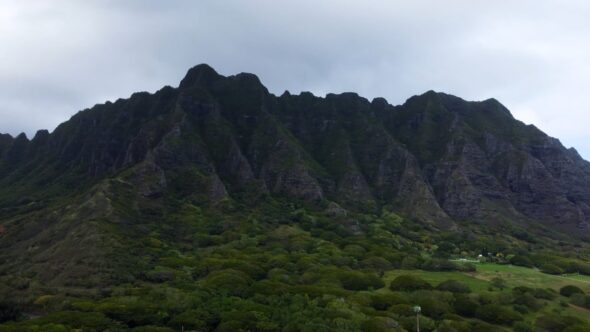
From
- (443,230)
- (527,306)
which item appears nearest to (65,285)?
(527,306)

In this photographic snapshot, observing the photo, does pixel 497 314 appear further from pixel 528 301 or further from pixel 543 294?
pixel 543 294

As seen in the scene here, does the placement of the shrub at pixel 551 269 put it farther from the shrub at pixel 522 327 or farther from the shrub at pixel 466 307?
the shrub at pixel 522 327

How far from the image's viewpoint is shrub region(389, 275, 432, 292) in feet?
353

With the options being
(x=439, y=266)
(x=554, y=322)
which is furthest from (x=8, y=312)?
(x=439, y=266)

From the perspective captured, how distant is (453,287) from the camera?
107m

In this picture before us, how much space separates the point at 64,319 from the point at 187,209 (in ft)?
337

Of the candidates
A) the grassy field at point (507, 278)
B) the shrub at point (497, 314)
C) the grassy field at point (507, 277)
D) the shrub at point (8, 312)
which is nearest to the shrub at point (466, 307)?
the shrub at point (497, 314)

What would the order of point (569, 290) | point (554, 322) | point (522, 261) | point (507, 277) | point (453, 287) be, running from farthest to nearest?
point (522, 261), point (507, 277), point (569, 290), point (453, 287), point (554, 322)

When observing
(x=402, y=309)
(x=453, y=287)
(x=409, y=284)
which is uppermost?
(x=409, y=284)

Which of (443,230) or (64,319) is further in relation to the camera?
(443,230)

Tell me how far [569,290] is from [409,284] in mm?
35170

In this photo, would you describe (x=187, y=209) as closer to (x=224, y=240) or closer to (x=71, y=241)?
(x=224, y=240)

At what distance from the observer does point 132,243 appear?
461 feet

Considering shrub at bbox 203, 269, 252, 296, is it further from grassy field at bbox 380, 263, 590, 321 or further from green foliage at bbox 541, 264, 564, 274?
green foliage at bbox 541, 264, 564, 274
